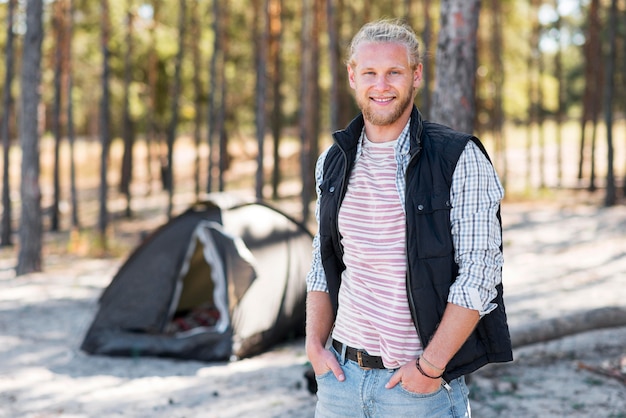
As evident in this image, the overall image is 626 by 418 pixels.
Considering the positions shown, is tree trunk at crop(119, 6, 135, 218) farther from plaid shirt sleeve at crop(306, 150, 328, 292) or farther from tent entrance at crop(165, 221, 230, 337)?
plaid shirt sleeve at crop(306, 150, 328, 292)

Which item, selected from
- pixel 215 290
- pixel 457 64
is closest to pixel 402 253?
pixel 457 64

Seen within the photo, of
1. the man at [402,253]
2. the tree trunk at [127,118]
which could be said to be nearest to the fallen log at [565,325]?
the man at [402,253]

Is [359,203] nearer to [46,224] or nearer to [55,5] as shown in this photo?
[55,5]

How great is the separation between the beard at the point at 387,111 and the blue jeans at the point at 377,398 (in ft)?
2.56

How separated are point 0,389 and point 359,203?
5.16 m

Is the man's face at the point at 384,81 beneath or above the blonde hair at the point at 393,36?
beneath

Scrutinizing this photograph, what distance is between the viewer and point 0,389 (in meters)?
6.39

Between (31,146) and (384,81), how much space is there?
11049mm

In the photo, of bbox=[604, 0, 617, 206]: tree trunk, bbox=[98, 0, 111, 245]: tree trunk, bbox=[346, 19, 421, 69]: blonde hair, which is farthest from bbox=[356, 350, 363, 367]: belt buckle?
bbox=[604, 0, 617, 206]: tree trunk

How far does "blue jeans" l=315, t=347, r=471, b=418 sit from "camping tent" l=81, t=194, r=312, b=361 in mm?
4896

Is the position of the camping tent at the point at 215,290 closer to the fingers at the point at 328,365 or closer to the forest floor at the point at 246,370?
the forest floor at the point at 246,370

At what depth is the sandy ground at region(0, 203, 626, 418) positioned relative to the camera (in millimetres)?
5625

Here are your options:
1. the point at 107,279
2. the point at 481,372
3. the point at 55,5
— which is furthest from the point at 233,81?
the point at 481,372

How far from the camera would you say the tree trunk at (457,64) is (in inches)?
236
